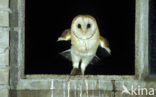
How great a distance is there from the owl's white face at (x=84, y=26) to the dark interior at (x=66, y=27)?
0.10 meters

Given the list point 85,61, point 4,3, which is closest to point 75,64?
point 85,61

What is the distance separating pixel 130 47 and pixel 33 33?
1973mm

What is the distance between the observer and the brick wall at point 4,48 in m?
4.71

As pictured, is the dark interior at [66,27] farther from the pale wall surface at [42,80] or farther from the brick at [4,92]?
the brick at [4,92]

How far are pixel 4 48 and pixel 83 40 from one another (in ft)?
5.11

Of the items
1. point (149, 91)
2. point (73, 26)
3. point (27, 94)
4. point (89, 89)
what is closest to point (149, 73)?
point (149, 91)

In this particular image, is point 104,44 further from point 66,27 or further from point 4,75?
point 4,75

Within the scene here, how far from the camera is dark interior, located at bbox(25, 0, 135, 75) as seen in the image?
492 centimetres

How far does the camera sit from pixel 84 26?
4922 millimetres

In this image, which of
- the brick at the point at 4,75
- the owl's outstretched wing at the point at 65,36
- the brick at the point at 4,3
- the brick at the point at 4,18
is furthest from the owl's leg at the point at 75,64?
the brick at the point at 4,3

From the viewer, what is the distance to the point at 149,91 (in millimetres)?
4871

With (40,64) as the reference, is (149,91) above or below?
below

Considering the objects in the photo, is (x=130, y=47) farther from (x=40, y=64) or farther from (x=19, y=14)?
(x=19, y=14)

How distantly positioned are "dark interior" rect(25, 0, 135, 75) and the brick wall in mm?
390
